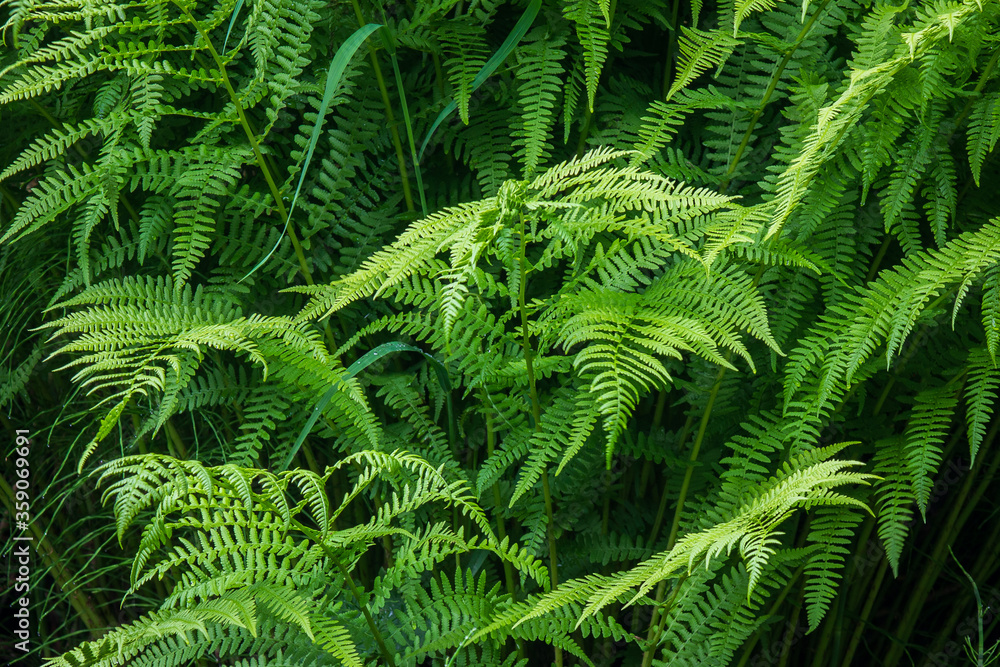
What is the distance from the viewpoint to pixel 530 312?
121 cm

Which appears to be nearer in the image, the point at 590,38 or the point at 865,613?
the point at 590,38

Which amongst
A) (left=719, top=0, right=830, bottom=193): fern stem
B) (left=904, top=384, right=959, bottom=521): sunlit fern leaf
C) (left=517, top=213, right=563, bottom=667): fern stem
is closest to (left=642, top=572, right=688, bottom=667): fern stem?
(left=517, top=213, right=563, bottom=667): fern stem

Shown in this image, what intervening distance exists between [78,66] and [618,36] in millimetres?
819

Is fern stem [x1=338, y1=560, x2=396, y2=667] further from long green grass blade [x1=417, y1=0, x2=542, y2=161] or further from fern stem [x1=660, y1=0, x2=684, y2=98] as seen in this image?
fern stem [x1=660, y1=0, x2=684, y2=98]

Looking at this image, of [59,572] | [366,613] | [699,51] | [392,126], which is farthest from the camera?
[59,572]

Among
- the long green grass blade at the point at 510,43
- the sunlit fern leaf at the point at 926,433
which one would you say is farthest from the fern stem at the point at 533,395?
the sunlit fern leaf at the point at 926,433

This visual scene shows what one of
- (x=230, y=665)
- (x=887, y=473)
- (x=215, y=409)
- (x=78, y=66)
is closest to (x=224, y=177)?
(x=78, y=66)

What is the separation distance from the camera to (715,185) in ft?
4.43

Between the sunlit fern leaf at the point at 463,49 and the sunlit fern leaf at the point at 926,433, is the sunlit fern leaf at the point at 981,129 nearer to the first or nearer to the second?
the sunlit fern leaf at the point at 926,433

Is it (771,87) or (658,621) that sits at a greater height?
(771,87)

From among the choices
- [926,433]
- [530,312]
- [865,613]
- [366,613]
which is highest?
[530,312]

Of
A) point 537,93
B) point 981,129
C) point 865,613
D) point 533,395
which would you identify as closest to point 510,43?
point 537,93

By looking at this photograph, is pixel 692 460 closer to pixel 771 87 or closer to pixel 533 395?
pixel 533 395

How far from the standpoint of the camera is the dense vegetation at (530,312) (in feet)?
3.38
